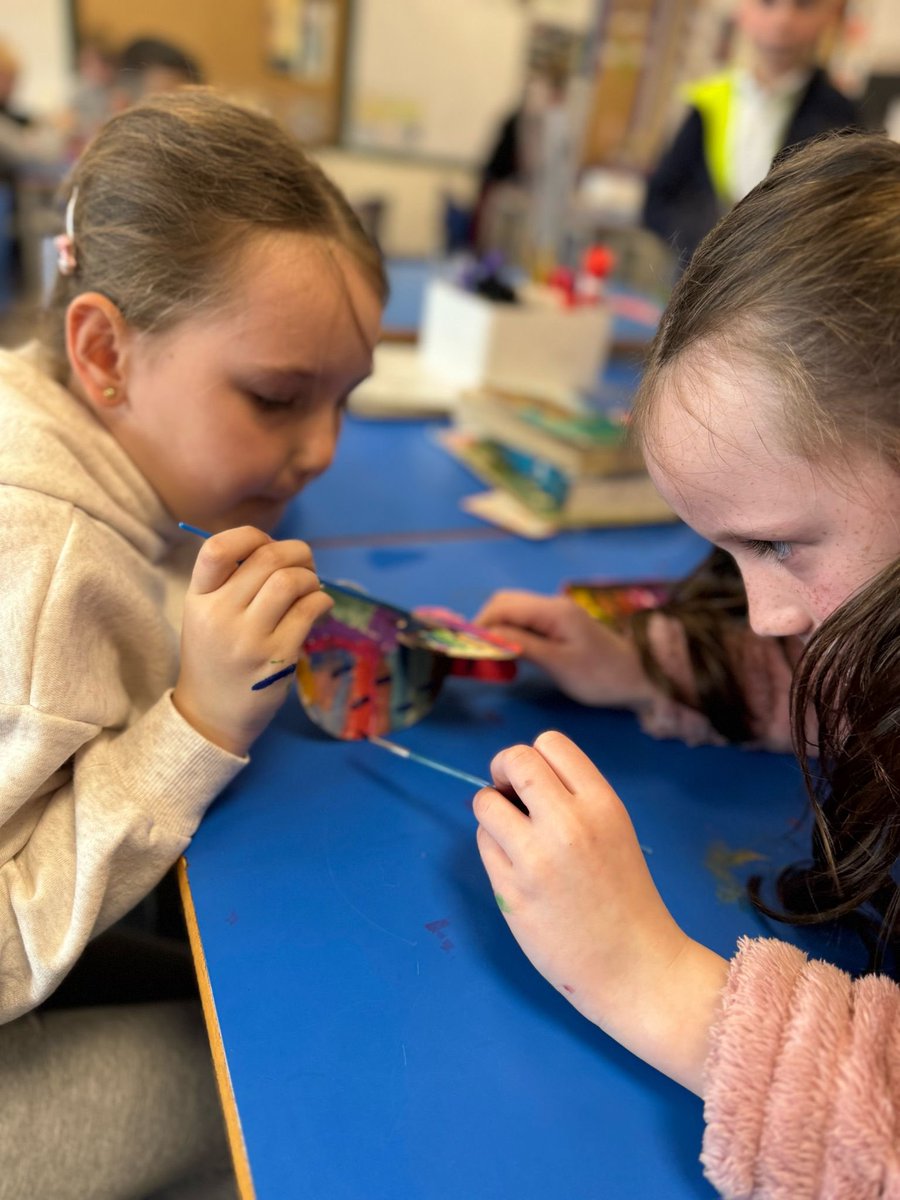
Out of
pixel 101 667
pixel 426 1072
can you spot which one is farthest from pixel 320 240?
pixel 426 1072

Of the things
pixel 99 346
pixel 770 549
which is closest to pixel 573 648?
pixel 770 549

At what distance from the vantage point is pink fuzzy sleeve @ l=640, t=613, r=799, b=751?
2.46 ft

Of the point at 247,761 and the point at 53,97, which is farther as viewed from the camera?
the point at 53,97

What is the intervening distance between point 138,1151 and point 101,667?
1.11 feet

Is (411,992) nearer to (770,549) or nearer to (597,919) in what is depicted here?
(597,919)

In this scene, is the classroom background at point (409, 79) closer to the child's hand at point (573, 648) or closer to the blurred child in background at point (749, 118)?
the blurred child in background at point (749, 118)

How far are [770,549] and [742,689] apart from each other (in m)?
0.25

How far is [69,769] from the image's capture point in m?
0.58

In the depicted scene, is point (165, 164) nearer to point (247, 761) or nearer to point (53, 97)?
point (247, 761)

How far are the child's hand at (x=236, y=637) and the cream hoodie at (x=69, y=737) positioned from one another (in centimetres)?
2

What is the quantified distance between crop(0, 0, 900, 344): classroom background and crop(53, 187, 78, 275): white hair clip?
1986 millimetres

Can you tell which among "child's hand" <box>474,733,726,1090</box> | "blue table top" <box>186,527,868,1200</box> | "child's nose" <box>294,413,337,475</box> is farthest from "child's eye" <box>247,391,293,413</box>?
"child's hand" <box>474,733,726,1090</box>

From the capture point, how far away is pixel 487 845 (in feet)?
1.71

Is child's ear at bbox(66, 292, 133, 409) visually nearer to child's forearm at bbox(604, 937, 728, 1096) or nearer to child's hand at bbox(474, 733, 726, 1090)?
child's hand at bbox(474, 733, 726, 1090)
